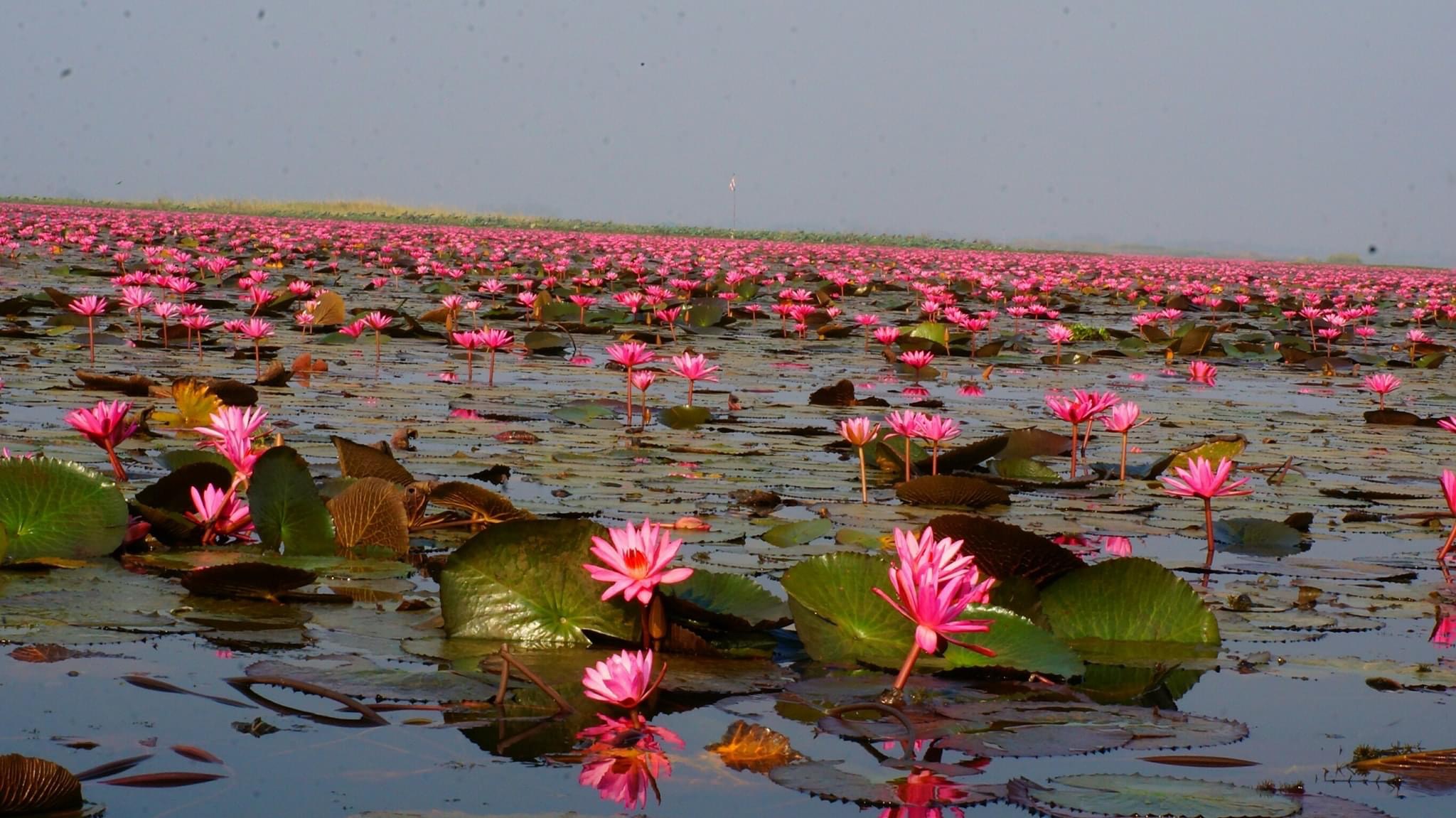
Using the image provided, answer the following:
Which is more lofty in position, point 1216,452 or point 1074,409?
point 1074,409

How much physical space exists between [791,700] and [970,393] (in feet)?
16.2

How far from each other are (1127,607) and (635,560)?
1.00 metres

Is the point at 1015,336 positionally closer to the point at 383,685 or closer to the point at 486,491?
the point at 486,491

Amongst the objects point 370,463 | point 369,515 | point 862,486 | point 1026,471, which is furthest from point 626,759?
point 1026,471

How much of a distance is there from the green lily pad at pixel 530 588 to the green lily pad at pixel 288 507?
1.98 ft

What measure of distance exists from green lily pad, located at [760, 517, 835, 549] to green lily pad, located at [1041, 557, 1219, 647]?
2.38 ft

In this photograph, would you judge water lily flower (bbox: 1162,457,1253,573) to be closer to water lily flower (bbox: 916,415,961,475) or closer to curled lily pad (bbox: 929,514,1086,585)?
curled lily pad (bbox: 929,514,1086,585)

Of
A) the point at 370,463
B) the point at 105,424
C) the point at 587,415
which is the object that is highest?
the point at 105,424

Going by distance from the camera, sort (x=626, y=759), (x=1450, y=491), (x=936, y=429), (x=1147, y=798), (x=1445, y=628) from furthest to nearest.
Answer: (x=936, y=429)
(x=1450, y=491)
(x=1445, y=628)
(x=626, y=759)
(x=1147, y=798)

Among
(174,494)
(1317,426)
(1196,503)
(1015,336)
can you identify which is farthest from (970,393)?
(174,494)

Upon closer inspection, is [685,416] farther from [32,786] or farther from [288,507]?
[32,786]

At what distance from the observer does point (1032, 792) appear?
163 cm

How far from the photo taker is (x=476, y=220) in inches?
2115

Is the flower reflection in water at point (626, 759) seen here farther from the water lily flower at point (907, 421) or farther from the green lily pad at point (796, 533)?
the water lily flower at point (907, 421)
